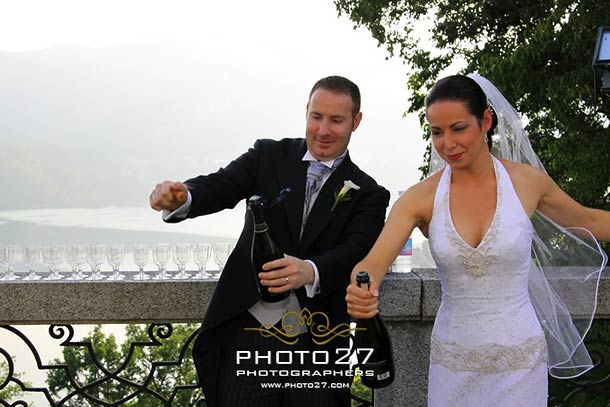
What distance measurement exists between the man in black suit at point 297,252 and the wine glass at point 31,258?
1569mm

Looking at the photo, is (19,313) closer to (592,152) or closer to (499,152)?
(499,152)

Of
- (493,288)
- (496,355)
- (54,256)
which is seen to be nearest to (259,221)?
(493,288)

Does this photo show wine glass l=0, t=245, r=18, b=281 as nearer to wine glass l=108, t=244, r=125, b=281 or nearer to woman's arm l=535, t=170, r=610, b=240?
wine glass l=108, t=244, r=125, b=281

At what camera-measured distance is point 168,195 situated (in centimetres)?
328

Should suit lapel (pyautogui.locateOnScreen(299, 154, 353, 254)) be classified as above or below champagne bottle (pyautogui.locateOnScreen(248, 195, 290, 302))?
above

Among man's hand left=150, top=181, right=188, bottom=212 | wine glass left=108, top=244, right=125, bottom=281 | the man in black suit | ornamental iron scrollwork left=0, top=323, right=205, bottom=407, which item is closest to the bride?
the man in black suit

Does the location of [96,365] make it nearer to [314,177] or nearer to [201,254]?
[201,254]

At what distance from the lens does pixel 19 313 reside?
4395mm

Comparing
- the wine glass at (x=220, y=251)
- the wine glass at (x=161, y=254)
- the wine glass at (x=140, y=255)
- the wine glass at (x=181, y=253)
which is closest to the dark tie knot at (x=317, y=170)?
the wine glass at (x=220, y=251)

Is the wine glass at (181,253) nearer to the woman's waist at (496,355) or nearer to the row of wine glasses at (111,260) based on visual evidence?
the row of wine glasses at (111,260)

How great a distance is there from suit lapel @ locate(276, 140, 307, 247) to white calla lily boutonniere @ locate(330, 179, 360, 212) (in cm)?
16

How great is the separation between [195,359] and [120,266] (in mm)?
1273

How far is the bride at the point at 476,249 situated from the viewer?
303 centimetres

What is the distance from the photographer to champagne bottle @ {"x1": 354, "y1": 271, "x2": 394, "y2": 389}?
321 cm
